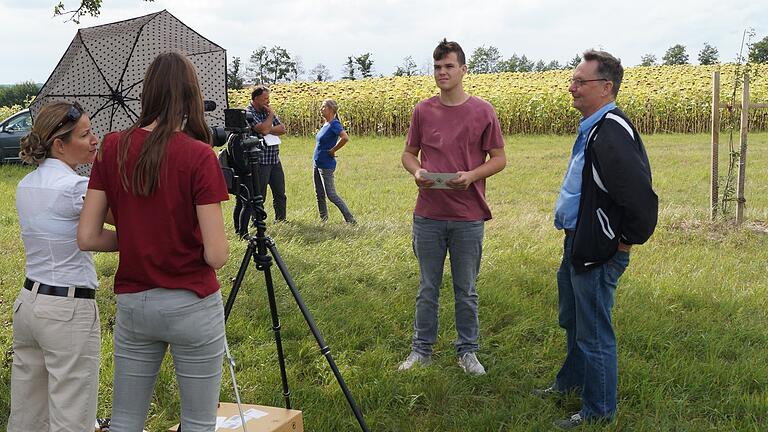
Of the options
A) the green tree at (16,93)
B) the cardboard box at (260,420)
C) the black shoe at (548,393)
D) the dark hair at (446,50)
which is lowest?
the black shoe at (548,393)

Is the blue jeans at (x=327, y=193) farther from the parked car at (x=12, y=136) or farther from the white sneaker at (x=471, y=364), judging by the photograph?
the parked car at (x=12, y=136)

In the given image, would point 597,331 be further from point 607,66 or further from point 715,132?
point 715,132

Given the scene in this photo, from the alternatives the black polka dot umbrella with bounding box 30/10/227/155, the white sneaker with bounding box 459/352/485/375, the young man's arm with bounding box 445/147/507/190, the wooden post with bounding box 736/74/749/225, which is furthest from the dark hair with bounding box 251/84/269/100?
the wooden post with bounding box 736/74/749/225

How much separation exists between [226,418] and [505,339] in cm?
229

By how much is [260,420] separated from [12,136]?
16052 millimetres

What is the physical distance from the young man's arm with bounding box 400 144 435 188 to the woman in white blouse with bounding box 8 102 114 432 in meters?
2.00

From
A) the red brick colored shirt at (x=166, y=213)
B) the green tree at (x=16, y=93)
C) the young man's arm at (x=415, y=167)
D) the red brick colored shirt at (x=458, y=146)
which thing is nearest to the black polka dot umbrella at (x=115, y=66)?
the young man's arm at (x=415, y=167)

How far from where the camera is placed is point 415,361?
4707mm

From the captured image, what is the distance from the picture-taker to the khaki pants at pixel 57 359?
2.91 m

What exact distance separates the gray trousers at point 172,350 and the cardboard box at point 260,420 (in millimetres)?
841

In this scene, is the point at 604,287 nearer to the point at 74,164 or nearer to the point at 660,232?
the point at 74,164

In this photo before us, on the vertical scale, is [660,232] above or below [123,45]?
below

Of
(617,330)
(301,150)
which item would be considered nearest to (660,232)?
(617,330)

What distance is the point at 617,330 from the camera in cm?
527
